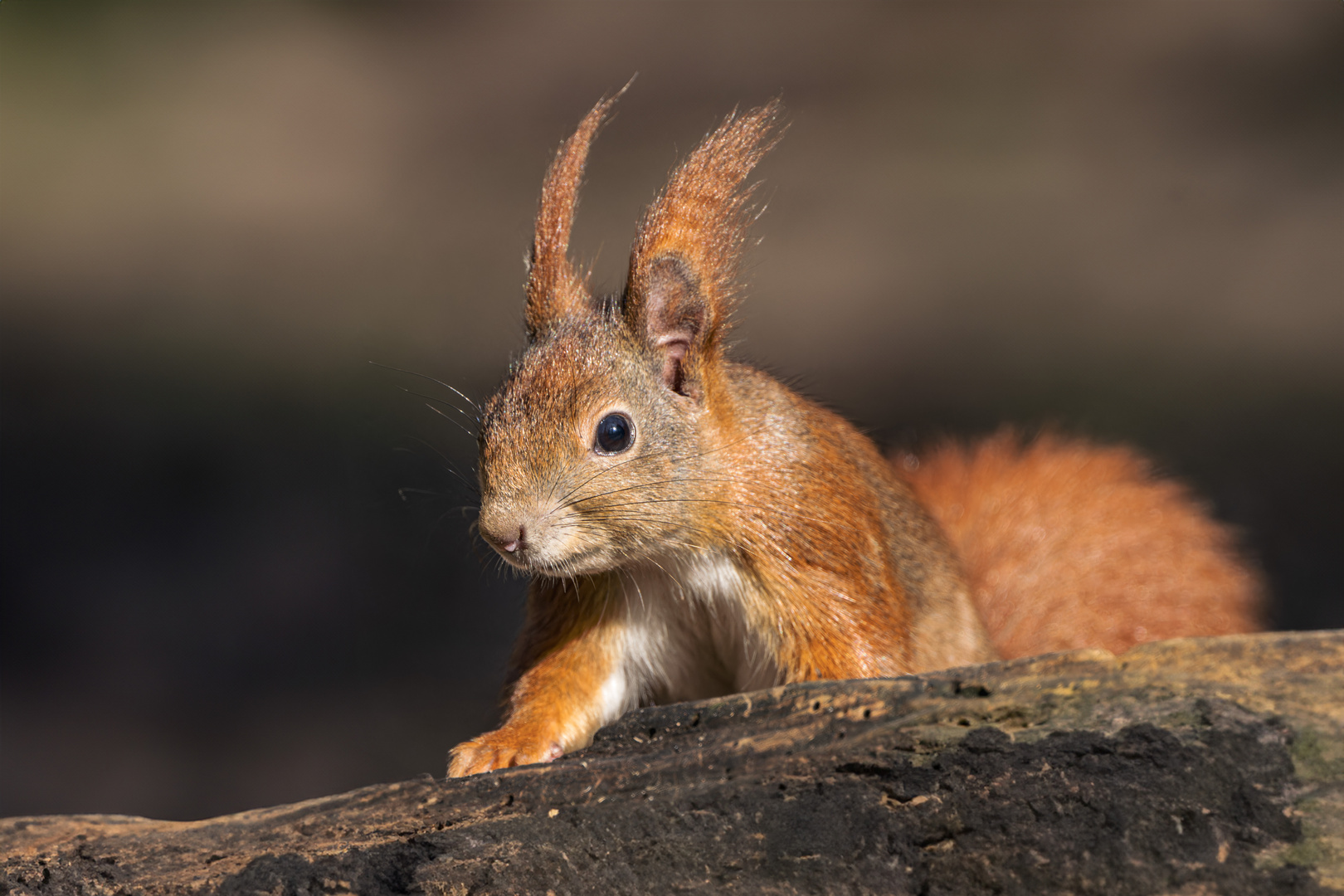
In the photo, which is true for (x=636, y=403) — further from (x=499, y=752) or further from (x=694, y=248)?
(x=499, y=752)

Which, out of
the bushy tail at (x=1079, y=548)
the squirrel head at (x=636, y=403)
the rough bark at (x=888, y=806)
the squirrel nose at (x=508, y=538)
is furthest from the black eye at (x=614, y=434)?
the bushy tail at (x=1079, y=548)

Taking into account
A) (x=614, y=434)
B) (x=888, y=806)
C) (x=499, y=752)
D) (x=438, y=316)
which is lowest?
(x=888, y=806)

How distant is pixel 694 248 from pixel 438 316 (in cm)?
281

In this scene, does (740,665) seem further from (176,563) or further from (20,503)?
(20,503)

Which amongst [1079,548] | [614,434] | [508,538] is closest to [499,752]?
[508,538]

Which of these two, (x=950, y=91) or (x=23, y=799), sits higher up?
(x=950, y=91)

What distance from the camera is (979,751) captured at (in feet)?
3.11

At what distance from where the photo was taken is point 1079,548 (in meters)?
2.10

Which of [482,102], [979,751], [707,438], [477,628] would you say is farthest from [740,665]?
[482,102]

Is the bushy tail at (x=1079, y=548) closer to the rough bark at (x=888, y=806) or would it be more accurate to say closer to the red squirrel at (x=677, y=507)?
the red squirrel at (x=677, y=507)

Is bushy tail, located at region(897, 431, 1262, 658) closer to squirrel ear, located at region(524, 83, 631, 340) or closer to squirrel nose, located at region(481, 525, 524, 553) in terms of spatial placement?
squirrel ear, located at region(524, 83, 631, 340)

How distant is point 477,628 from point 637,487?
1.85 m

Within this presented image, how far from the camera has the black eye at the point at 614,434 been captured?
1342 mm

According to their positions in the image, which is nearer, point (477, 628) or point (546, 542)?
Answer: point (546, 542)
